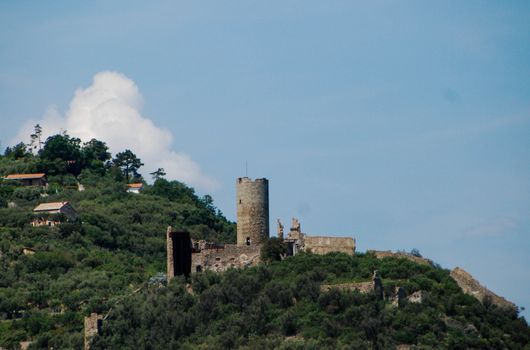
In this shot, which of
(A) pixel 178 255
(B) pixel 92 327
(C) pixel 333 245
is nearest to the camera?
(B) pixel 92 327

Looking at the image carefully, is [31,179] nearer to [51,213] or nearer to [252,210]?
[51,213]

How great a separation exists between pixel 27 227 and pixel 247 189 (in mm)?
28878

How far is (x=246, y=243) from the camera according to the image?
64.4 m

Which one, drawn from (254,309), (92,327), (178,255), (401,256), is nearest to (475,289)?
(401,256)

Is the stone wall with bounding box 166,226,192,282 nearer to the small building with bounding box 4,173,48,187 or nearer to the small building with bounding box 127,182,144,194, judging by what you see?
the small building with bounding box 127,182,144,194

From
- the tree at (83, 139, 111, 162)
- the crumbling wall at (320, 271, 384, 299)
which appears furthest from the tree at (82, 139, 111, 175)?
the crumbling wall at (320, 271, 384, 299)

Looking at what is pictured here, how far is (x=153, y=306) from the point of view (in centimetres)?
6091

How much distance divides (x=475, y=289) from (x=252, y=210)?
9866 mm

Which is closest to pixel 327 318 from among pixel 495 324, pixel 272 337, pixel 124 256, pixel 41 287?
pixel 272 337

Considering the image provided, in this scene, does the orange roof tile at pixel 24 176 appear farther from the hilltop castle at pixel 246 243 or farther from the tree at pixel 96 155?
the hilltop castle at pixel 246 243

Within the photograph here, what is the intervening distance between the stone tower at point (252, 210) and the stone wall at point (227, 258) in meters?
0.60

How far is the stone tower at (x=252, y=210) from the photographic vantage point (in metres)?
64.3

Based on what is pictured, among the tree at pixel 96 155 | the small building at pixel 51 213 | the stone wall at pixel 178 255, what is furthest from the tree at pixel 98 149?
the stone wall at pixel 178 255

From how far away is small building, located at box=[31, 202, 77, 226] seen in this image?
300ft
